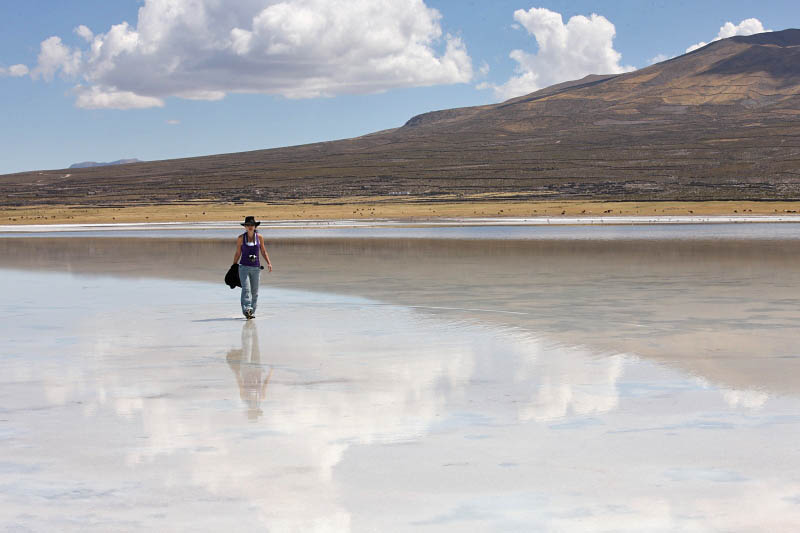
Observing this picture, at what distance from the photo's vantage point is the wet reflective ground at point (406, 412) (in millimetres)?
5238

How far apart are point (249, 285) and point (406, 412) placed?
22.9ft

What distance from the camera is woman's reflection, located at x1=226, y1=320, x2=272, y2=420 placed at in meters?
7.95

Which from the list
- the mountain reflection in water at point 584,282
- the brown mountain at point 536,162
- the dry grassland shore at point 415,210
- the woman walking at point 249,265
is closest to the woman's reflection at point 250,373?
the woman walking at point 249,265

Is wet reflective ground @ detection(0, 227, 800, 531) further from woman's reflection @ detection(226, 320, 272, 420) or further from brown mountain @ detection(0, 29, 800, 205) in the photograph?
brown mountain @ detection(0, 29, 800, 205)

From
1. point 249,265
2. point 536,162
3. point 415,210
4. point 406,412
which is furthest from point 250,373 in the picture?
point 536,162

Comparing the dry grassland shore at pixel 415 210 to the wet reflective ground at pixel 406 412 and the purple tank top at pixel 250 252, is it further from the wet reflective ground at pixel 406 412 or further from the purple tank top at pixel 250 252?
the wet reflective ground at pixel 406 412

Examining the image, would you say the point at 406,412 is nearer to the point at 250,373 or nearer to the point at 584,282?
the point at 250,373

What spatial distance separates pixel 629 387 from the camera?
27.6 feet

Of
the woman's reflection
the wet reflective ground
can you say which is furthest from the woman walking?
the woman's reflection

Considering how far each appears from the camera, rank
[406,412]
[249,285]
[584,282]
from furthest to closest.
Answer: [584,282], [249,285], [406,412]

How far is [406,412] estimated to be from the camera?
7508 millimetres

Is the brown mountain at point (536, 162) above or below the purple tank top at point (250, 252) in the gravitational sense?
above

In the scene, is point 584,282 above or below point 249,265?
below

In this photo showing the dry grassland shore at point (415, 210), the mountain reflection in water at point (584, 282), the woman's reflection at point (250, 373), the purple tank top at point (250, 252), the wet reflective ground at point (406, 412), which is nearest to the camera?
the wet reflective ground at point (406, 412)
